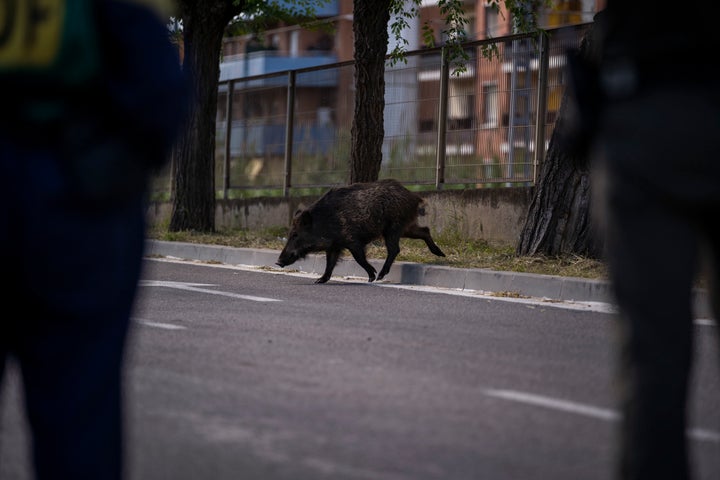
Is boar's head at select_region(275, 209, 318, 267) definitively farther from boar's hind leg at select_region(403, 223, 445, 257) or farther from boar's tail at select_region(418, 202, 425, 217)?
boar's tail at select_region(418, 202, 425, 217)

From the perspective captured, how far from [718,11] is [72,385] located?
1.77 meters

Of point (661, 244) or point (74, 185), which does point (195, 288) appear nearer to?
point (661, 244)

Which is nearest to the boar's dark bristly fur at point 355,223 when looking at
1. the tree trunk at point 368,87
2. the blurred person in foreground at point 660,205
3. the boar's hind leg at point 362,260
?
the boar's hind leg at point 362,260

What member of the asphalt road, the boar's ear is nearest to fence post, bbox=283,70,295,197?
the boar's ear

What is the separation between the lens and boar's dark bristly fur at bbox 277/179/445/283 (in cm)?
1320

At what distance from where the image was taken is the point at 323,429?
16.2ft

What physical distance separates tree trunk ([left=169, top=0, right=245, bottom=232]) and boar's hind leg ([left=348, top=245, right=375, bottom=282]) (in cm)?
684

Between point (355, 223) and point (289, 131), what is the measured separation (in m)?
8.28

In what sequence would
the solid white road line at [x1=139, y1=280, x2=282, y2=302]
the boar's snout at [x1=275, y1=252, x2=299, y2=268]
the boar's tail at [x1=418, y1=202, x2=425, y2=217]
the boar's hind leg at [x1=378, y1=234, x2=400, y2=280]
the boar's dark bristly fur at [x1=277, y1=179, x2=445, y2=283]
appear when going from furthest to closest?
the boar's tail at [x1=418, y1=202, x2=425, y2=217] → the boar's snout at [x1=275, y1=252, x2=299, y2=268] → the boar's dark bristly fur at [x1=277, y1=179, x2=445, y2=283] → the boar's hind leg at [x1=378, y1=234, x2=400, y2=280] → the solid white road line at [x1=139, y1=280, x2=282, y2=302]

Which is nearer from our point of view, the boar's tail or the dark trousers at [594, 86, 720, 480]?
the dark trousers at [594, 86, 720, 480]

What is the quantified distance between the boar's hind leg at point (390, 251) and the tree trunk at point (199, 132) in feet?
22.4

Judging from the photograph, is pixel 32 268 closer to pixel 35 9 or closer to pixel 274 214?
pixel 35 9

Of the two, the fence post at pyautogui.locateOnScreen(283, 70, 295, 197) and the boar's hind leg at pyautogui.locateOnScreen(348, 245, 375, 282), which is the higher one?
the fence post at pyautogui.locateOnScreen(283, 70, 295, 197)

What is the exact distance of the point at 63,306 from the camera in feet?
8.81
